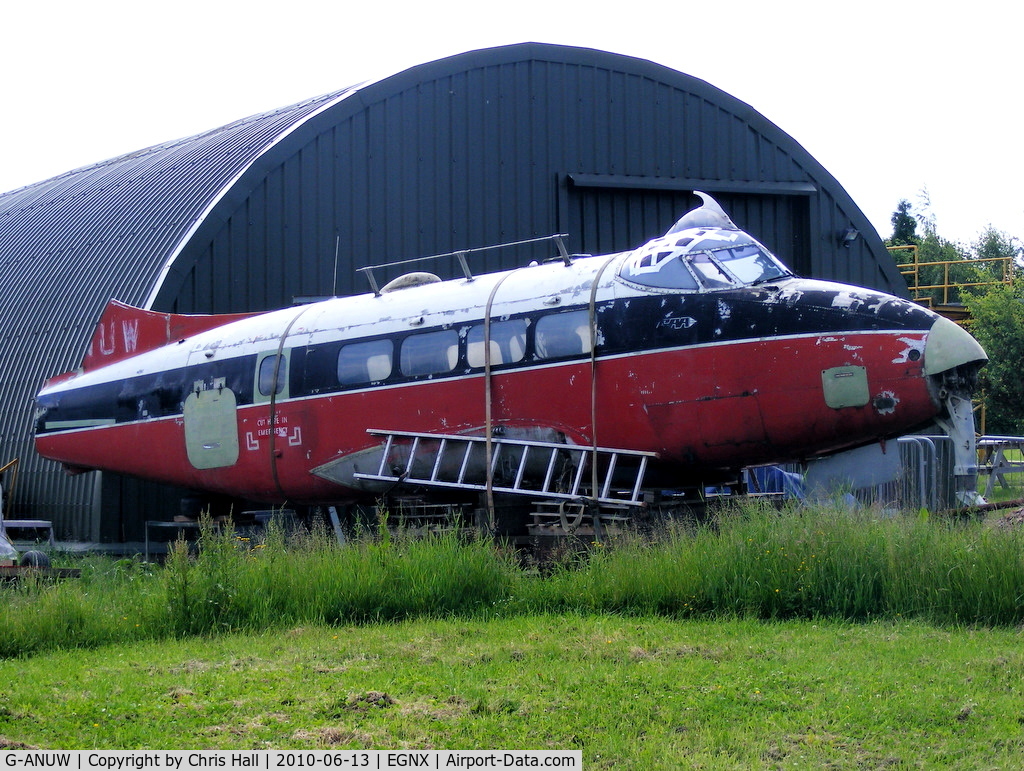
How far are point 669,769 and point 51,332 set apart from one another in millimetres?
21206

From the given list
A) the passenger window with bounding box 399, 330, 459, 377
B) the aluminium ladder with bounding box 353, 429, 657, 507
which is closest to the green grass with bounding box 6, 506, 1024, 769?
the aluminium ladder with bounding box 353, 429, 657, 507

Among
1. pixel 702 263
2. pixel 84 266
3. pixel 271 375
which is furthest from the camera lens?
pixel 84 266

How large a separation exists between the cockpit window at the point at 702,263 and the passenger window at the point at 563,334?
2.64ft

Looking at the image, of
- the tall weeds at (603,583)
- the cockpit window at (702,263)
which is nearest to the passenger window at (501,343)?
the cockpit window at (702,263)

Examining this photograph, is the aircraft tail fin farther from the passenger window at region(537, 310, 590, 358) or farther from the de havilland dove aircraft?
the passenger window at region(537, 310, 590, 358)

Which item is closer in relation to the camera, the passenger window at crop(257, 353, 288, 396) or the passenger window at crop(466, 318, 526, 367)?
the passenger window at crop(466, 318, 526, 367)

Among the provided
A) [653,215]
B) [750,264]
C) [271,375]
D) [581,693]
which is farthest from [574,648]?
[653,215]

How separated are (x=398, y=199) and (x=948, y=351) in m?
14.6

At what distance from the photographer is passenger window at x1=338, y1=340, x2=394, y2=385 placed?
53.5ft

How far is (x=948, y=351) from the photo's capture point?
1286 centimetres

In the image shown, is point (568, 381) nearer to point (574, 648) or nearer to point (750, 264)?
point (750, 264)

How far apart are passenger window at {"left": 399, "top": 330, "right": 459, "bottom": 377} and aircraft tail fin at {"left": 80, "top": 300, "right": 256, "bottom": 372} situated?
451cm

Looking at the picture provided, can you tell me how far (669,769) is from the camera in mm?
6711

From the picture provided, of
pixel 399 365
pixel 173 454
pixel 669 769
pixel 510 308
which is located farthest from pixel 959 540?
pixel 173 454
